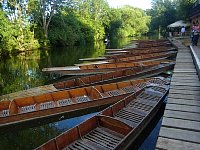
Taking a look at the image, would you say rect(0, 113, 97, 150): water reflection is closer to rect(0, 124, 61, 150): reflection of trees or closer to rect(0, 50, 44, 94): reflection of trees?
rect(0, 124, 61, 150): reflection of trees

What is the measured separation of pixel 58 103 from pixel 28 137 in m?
1.78

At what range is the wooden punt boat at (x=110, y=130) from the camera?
15.8 feet

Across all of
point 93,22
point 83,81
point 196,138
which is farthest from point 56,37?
point 196,138

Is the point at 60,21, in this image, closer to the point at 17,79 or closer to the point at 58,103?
the point at 17,79

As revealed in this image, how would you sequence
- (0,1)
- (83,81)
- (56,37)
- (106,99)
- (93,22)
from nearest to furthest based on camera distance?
1. (106,99)
2. (83,81)
3. (0,1)
4. (56,37)
5. (93,22)

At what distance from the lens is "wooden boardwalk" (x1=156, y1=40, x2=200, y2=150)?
3.79m

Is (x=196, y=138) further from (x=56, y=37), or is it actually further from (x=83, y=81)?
(x=56, y=37)

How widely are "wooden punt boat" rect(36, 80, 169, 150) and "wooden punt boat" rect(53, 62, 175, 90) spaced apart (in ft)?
11.5

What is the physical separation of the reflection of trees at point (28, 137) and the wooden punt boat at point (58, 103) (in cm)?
33

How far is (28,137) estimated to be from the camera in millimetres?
6625

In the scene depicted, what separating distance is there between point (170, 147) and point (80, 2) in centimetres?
5021

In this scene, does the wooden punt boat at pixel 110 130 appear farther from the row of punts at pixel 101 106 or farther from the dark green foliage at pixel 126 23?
the dark green foliage at pixel 126 23

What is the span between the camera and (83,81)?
10500 mm

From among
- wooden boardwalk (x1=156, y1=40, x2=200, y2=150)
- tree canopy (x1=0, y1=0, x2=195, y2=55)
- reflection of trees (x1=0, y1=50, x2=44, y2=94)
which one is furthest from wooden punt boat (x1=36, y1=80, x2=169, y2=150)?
tree canopy (x1=0, y1=0, x2=195, y2=55)
